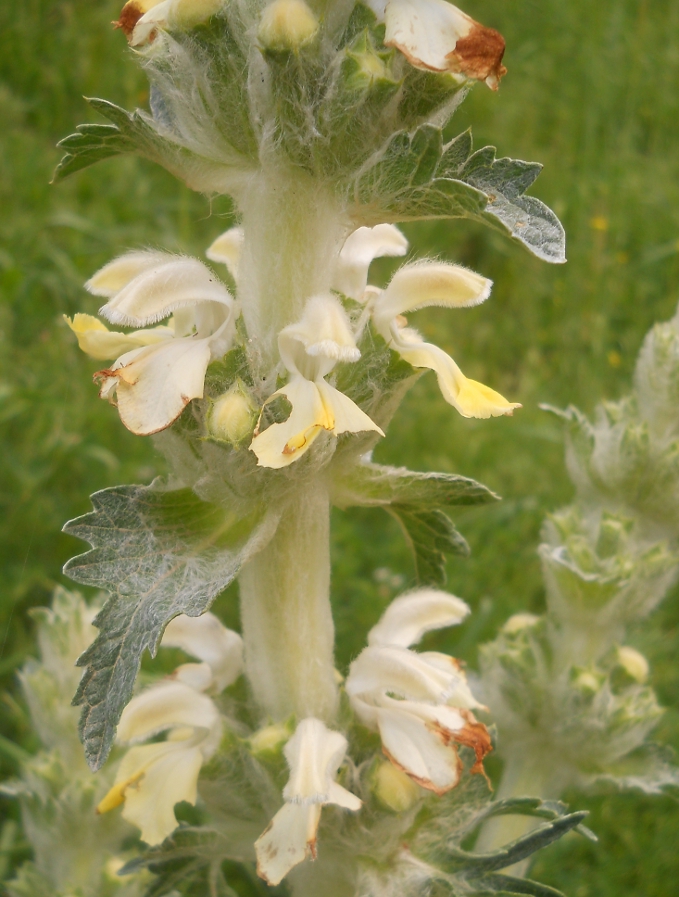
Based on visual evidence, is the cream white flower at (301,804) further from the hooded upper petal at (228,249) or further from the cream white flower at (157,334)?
the hooded upper petal at (228,249)

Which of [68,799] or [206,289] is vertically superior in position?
[206,289]

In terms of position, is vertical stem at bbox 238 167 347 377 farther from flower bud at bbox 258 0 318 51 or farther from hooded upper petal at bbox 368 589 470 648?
hooded upper petal at bbox 368 589 470 648

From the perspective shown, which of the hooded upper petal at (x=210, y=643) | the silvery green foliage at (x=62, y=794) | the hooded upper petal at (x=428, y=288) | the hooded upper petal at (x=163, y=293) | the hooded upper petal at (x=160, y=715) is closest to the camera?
the hooded upper petal at (x=163, y=293)

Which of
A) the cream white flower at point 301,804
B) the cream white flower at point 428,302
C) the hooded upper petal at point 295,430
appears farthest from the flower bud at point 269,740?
the cream white flower at point 428,302

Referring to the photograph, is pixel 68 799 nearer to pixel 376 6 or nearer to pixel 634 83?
pixel 376 6

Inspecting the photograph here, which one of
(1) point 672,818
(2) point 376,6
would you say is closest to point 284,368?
(2) point 376,6

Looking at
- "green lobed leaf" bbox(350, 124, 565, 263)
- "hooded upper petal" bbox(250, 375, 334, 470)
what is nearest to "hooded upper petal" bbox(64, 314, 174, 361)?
"hooded upper petal" bbox(250, 375, 334, 470)

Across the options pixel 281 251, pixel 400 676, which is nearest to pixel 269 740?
pixel 400 676

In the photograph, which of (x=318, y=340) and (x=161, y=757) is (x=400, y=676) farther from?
(x=318, y=340)
